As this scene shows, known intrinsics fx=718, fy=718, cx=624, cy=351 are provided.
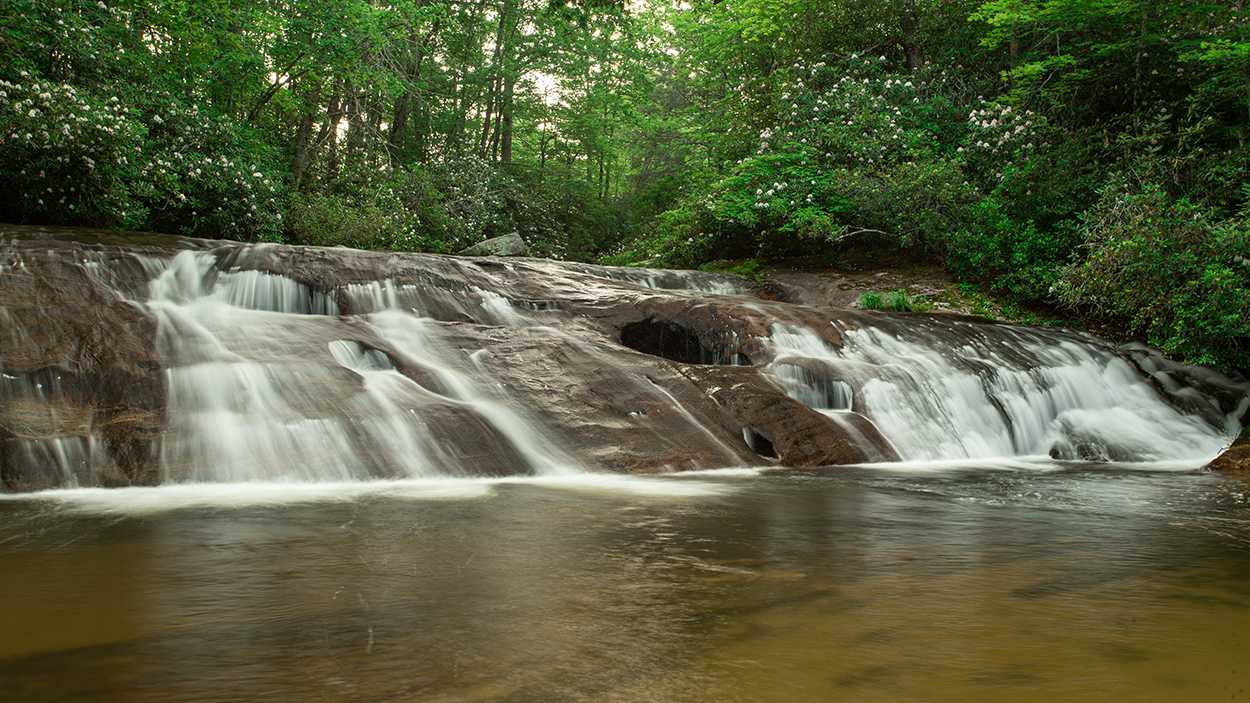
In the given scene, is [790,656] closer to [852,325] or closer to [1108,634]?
[1108,634]

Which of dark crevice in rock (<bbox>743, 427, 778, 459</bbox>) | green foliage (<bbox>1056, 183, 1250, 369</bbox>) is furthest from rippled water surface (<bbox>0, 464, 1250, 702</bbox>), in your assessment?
green foliage (<bbox>1056, 183, 1250, 369</bbox>)

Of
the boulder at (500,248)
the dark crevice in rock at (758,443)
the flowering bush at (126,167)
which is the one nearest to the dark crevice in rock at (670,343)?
the dark crevice in rock at (758,443)

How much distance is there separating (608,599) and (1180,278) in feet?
31.6

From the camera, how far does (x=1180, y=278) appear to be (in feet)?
29.0

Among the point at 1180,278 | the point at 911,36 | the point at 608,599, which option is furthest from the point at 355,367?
the point at 911,36

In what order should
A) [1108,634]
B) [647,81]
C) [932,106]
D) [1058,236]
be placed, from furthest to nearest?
[647,81], [932,106], [1058,236], [1108,634]

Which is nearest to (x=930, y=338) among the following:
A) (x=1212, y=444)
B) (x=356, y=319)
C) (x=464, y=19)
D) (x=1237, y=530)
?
(x=1212, y=444)

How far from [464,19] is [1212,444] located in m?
21.4

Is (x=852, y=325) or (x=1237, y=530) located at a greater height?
(x=852, y=325)

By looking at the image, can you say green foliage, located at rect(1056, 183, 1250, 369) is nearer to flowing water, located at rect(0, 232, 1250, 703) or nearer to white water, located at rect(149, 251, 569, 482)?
flowing water, located at rect(0, 232, 1250, 703)

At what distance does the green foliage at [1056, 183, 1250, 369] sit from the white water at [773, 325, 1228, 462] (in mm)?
752

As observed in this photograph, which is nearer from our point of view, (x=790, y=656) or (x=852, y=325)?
(x=790, y=656)

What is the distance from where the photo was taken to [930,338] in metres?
9.03

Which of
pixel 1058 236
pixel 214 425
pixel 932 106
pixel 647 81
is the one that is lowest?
pixel 214 425
